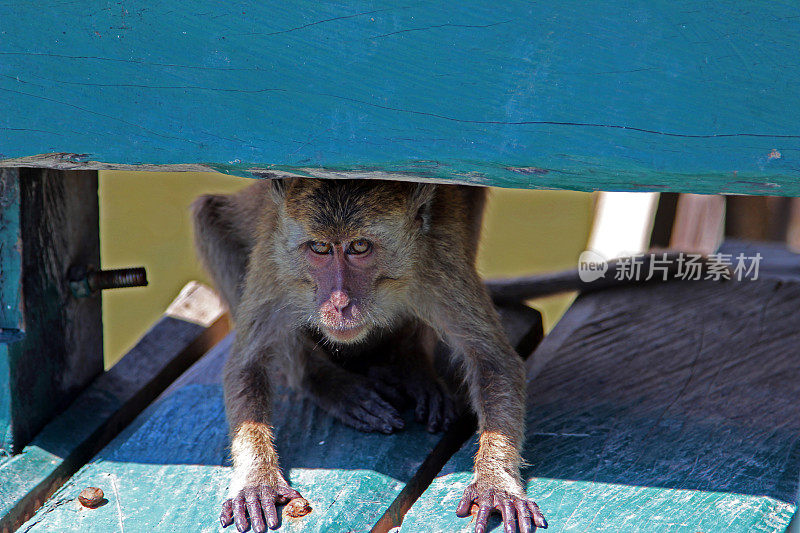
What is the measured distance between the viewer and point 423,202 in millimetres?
3279

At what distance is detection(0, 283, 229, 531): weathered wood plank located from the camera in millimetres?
2961

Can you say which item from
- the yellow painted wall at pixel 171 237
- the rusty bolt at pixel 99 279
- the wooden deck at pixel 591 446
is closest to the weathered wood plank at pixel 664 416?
the wooden deck at pixel 591 446

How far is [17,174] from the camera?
9.77 ft

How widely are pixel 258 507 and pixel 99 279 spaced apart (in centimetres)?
120

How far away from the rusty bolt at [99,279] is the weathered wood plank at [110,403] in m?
0.43

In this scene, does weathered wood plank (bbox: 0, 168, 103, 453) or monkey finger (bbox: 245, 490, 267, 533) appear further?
weathered wood plank (bbox: 0, 168, 103, 453)

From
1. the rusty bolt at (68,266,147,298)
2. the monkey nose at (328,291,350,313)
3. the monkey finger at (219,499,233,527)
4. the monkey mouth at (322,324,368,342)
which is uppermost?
the rusty bolt at (68,266,147,298)

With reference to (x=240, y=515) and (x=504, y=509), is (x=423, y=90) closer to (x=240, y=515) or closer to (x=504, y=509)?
(x=504, y=509)

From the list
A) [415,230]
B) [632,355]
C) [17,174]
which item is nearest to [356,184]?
[415,230]

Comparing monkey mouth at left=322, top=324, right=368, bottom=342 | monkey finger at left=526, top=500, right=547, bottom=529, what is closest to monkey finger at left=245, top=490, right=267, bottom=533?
monkey mouth at left=322, top=324, right=368, bottom=342

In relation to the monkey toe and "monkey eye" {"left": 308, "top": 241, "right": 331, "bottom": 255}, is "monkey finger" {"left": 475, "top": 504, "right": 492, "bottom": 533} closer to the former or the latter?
the monkey toe

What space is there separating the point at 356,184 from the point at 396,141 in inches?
37.1

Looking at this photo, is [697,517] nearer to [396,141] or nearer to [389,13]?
[396,141]

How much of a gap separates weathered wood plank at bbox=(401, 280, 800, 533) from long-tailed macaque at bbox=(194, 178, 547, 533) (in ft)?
0.66
